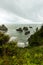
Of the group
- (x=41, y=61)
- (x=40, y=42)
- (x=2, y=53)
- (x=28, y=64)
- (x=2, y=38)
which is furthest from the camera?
(x=40, y=42)

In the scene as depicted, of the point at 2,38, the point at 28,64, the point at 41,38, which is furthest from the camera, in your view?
the point at 41,38

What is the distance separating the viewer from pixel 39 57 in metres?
20.1

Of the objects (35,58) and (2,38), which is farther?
(2,38)

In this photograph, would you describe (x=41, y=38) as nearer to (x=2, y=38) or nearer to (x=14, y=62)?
(x=2, y=38)

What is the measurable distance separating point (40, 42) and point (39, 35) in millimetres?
4586

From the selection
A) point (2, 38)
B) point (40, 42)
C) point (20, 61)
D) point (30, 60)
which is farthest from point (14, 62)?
point (40, 42)

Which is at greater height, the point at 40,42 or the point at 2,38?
the point at 2,38

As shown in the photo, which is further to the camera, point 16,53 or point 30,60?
point 16,53

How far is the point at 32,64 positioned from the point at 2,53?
5.41 metres

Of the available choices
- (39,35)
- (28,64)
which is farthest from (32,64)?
(39,35)

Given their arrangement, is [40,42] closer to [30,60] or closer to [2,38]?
[2,38]

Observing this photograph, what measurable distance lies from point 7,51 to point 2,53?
2.15ft

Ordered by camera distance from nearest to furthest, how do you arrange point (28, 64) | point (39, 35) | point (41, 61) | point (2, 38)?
1. point (28, 64)
2. point (41, 61)
3. point (2, 38)
4. point (39, 35)

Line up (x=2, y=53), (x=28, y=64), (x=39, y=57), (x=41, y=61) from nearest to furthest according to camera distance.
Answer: (x=28, y=64) → (x=41, y=61) → (x=39, y=57) → (x=2, y=53)
